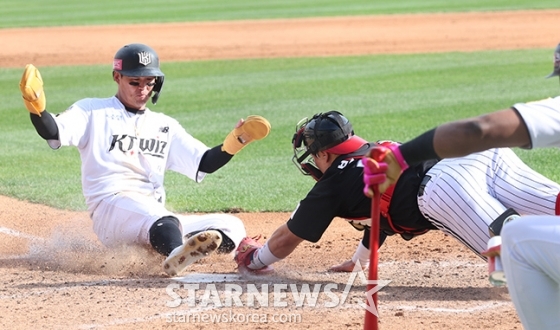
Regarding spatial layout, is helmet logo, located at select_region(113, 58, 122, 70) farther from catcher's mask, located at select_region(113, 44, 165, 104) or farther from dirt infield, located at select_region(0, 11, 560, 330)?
dirt infield, located at select_region(0, 11, 560, 330)

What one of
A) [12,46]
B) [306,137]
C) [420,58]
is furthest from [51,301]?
[12,46]

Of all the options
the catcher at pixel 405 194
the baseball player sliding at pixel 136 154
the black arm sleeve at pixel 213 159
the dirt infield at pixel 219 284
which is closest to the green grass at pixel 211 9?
the dirt infield at pixel 219 284

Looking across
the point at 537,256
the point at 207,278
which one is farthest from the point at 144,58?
the point at 537,256

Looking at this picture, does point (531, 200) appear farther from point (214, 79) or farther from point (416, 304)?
point (214, 79)

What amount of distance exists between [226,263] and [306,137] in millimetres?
1245

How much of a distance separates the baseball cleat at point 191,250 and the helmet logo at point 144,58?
1.41 m

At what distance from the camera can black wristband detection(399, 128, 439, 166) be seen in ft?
10.3

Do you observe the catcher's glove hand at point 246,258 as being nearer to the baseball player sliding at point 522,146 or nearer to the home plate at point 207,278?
the home plate at point 207,278

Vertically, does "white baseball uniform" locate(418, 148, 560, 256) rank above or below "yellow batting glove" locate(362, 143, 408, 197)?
below

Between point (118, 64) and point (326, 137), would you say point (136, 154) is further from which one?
point (326, 137)

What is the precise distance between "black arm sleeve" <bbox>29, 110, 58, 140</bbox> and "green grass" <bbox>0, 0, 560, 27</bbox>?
64.9 ft

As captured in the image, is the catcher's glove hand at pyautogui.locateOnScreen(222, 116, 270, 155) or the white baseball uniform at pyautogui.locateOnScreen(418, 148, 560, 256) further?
the catcher's glove hand at pyautogui.locateOnScreen(222, 116, 270, 155)

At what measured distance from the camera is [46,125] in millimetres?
5508

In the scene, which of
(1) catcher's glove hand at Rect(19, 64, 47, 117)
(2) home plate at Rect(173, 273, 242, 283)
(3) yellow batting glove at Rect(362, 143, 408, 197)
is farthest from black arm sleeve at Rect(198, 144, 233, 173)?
(3) yellow batting glove at Rect(362, 143, 408, 197)
